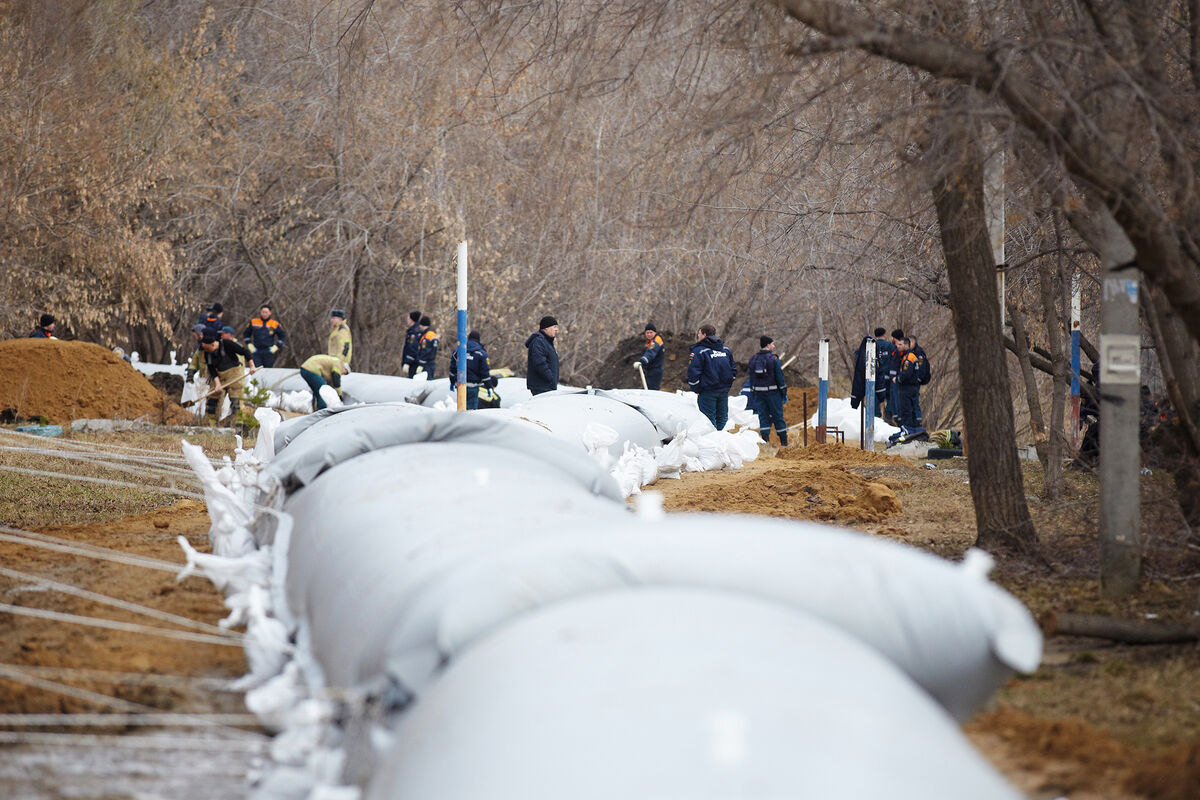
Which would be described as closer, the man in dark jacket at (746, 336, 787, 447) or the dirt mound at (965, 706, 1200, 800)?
the dirt mound at (965, 706, 1200, 800)

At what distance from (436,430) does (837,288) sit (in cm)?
1253

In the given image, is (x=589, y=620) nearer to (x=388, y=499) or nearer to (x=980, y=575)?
(x=980, y=575)

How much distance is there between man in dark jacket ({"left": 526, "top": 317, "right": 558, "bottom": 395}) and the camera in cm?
1380

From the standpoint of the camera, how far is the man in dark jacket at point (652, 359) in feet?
56.2

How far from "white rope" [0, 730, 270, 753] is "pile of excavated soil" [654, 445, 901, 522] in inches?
222

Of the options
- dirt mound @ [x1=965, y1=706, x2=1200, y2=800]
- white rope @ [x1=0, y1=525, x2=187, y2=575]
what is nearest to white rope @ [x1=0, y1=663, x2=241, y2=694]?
white rope @ [x1=0, y1=525, x2=187, y2=575]

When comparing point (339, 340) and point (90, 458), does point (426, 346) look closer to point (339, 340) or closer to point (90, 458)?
point (339, 340)

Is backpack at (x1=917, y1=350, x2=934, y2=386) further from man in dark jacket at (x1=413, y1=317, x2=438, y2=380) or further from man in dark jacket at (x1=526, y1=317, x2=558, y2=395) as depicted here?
man in dark jacket at (x1=413, y1=317, x2=438, y2=380)

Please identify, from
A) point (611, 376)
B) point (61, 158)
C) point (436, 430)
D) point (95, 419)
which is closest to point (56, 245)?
point (61, 158)

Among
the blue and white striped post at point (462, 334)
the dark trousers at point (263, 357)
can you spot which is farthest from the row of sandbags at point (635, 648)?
the dark trousers at point (263, 357)

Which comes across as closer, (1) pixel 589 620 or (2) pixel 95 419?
(1) pixel 589 620

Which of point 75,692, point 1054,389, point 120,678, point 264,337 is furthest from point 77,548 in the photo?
point 264,337

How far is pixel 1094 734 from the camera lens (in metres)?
3.49

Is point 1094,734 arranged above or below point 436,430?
below
